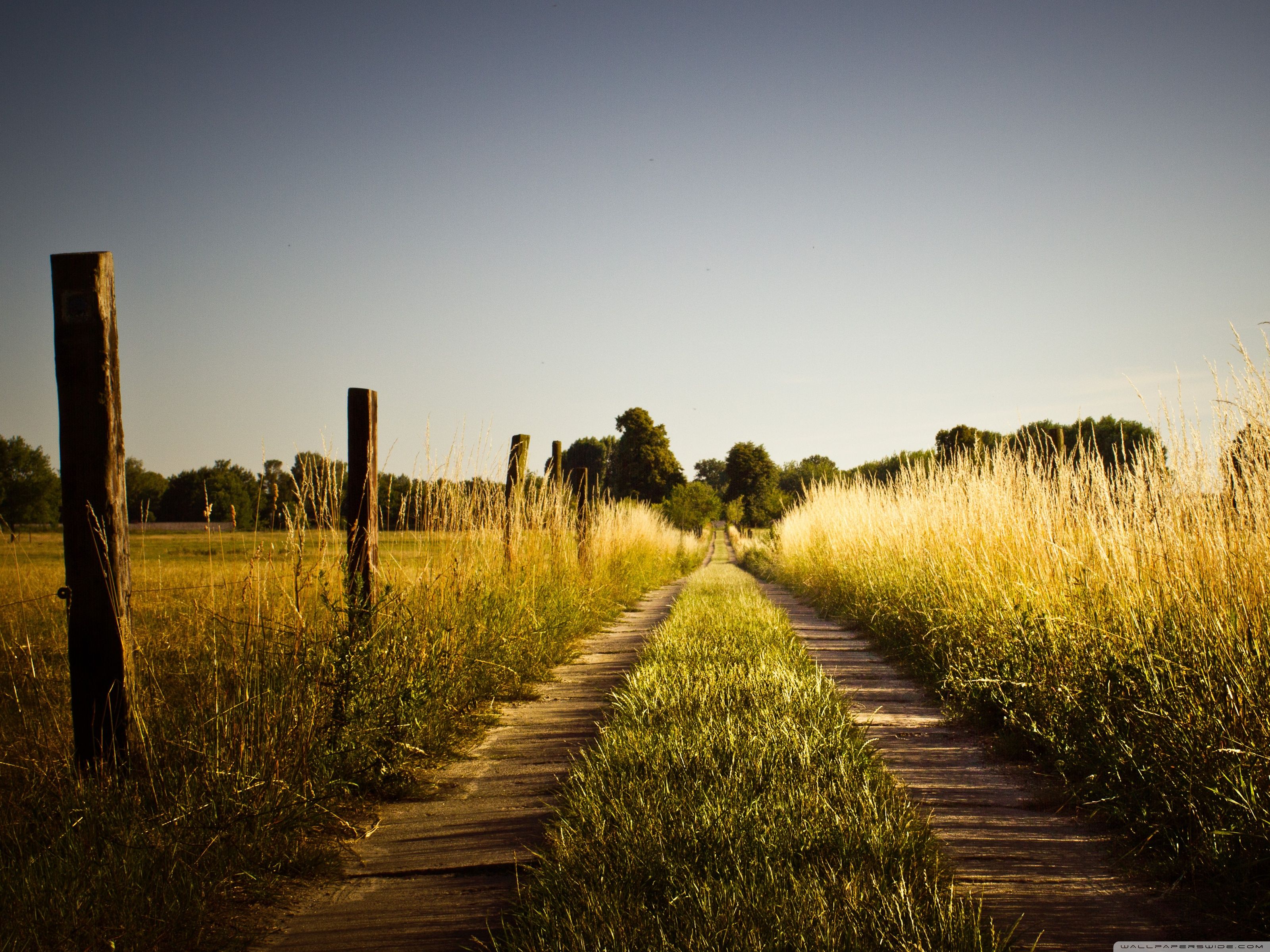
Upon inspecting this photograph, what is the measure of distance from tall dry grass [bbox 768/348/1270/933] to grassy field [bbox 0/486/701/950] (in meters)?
2.68

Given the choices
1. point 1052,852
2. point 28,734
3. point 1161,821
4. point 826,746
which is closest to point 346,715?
point 28,734

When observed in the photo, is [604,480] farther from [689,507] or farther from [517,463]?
[517,463]

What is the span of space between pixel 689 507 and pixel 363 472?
2566cm

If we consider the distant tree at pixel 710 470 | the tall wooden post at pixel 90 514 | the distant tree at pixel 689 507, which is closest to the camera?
the tall wooden post at pixel 90 514

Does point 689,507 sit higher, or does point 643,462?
point 643,462

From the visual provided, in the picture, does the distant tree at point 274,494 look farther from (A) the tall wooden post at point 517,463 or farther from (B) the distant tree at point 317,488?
(A) the tall wooden post at point 517,463

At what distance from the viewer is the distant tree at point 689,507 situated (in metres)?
27.5

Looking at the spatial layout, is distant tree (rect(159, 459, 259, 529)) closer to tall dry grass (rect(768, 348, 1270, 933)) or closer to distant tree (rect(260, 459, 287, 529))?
distant tree (rect(260, 459, 287, 529))

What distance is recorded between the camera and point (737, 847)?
6.06 ft

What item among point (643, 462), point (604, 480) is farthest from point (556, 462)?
point (604, 480)

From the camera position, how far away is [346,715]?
266 centimetres

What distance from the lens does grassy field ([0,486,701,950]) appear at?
1.73m

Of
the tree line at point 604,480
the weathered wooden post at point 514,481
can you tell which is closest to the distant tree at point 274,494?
the tree line at point 604,480

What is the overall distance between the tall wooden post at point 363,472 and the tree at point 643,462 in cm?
3077
